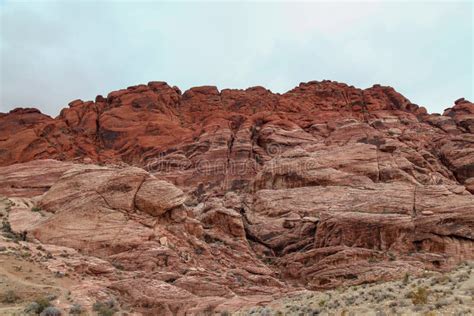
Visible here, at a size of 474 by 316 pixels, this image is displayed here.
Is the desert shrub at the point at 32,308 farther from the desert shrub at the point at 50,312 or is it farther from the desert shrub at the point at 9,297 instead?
the desert shrub at the point at 9,297

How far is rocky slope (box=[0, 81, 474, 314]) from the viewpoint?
32.2 metres

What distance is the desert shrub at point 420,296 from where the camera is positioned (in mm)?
16891

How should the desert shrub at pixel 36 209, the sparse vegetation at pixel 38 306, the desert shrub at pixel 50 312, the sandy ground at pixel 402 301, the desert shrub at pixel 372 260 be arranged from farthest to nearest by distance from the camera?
the desert shrub at pixel 36 209 → the desert shrub at pixel 372 260 → the sparse vegetation at pixel 38 306 → the desert shrub at pixel 50 312 → the sandy ground at pixel 402 301

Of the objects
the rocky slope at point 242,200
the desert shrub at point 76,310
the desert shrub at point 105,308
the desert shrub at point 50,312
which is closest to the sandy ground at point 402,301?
the rocky slope at point 242,200

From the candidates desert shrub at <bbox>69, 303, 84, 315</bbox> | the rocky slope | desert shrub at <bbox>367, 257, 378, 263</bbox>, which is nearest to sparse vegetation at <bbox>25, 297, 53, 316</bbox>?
desert shrub at <bbox>69, 303, 84, 315</bbox>

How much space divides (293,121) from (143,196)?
3730 cm

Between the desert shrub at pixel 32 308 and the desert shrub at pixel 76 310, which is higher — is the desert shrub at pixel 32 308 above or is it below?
above

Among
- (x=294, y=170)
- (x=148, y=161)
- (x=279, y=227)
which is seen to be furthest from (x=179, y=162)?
(x=279, y=227)

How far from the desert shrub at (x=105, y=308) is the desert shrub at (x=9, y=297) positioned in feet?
13.6

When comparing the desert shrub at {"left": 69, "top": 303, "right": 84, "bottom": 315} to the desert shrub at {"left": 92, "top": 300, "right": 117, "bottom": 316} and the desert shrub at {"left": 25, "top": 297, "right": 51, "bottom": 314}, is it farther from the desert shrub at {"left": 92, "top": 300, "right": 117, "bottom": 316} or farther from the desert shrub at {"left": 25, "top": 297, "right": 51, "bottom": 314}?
the desert shrub at {"left": 25, "top": 297, "right": 51, "bottom": 314}

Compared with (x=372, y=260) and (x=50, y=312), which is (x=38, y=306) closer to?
(x=50, y=312)

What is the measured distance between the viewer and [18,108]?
257ft

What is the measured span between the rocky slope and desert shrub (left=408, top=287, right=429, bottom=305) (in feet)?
39.0

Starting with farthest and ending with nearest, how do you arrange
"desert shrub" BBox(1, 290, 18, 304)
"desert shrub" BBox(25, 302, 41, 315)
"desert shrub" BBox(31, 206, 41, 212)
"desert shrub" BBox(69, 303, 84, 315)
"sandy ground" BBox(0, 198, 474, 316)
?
"desert shrub" BBox(31, 206, 41, 212), "desert shrub" BBox(1, 290, 18, 304), "desert shrub" BBox(69, 303, 84, 315), "desert shrub" BBox(25, 302, 41, 315), "sandy ground" BBox(0, 198, 474, 316)
